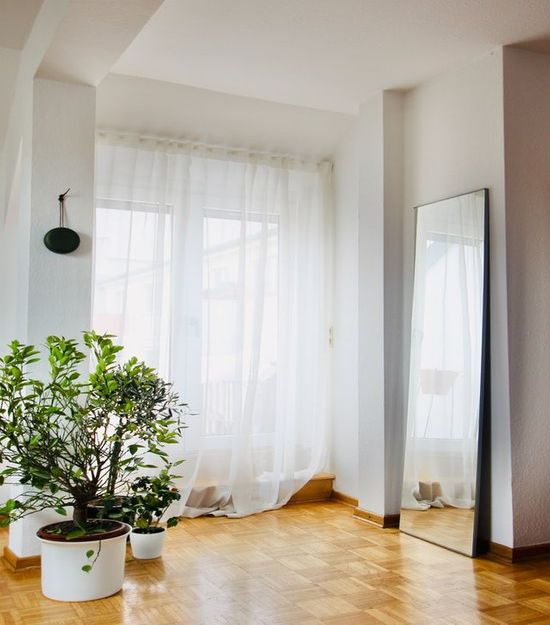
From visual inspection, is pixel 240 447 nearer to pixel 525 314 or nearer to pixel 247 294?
pixel 247 294

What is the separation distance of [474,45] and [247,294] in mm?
2043

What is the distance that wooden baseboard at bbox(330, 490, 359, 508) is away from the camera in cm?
478

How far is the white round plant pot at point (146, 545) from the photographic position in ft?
11.7

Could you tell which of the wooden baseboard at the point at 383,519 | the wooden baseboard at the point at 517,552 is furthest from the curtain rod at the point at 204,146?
the wooden baseboard at the point at 517,552

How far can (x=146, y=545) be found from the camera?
3562mm

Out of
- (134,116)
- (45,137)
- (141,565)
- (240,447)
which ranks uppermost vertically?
(134,116)

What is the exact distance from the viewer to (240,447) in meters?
4.66

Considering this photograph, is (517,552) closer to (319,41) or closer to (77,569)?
(77,569)

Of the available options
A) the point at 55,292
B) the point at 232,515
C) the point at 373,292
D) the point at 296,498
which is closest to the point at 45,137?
the point at 55,292

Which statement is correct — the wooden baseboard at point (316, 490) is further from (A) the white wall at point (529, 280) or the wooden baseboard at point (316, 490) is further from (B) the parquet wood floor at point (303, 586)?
(A) the white wall at point (529, 280)

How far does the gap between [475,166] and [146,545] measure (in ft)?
8.46

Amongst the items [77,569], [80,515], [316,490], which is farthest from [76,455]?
[316,490]

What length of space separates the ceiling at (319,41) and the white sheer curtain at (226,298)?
63 cm

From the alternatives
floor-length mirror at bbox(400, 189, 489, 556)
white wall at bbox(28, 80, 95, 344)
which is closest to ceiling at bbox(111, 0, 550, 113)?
white wall at bbox(28, 80, 95, 344)
